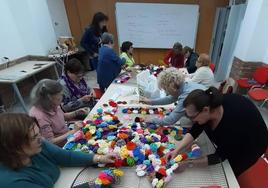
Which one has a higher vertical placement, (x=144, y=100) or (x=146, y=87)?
(x=146, y=87)

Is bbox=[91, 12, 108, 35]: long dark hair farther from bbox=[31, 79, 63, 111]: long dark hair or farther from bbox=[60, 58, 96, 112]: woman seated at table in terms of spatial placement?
bbox=[31, 79, 63, 111]: long dark hair

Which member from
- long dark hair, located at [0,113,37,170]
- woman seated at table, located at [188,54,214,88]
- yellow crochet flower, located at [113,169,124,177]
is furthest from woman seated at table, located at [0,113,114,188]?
woman seated at table, located at [188,54,214,88]

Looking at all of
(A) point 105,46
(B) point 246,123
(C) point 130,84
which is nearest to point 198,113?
(B) point 246,123

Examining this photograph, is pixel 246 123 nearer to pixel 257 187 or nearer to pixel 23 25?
pixel 257 187

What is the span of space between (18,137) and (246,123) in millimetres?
1277

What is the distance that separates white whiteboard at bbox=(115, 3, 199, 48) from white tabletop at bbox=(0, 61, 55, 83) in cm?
252

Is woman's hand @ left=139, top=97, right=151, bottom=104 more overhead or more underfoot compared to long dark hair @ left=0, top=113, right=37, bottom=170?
more underfoot

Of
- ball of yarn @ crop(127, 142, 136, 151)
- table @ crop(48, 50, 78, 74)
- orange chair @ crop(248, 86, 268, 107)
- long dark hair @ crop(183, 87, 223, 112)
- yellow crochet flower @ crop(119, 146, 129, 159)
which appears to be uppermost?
long dark hair @ crop(183, 87, 223, 112)

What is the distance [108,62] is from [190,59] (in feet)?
5.65

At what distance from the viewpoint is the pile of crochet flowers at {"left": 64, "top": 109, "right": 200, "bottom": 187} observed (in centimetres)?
105

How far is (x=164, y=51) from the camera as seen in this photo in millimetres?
5129

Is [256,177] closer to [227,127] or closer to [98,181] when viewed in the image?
[227,127]

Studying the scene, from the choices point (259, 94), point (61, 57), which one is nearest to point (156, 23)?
point (61, 57)

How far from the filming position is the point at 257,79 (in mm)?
3316
